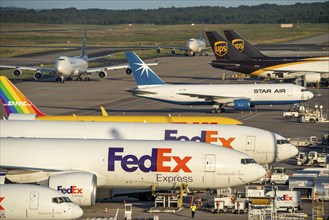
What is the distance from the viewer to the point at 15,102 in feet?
209

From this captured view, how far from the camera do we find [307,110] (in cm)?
8500

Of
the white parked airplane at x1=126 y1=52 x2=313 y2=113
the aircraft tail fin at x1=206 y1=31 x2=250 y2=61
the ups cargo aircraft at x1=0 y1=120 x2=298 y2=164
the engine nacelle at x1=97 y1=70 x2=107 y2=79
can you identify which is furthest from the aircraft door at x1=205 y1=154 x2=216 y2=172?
the engine nacelle at x1=97 y1=70 x2=107 y2=79

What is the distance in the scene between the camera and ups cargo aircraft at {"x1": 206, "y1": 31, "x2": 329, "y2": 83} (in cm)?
10919

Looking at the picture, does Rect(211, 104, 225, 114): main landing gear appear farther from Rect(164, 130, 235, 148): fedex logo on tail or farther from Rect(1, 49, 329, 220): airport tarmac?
Rect(164, 130, 235, 148): fedex logo on tail

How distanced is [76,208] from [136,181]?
7648mm

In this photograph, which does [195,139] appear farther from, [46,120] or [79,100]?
[79,100]

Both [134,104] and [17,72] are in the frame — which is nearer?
[134,104]

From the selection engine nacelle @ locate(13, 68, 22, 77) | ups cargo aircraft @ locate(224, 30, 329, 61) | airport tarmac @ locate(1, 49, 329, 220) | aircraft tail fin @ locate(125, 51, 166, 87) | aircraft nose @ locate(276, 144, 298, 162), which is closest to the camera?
airport tarmac @ locate(1, 49, 329, 220)

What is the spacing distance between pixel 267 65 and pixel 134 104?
22.3 m

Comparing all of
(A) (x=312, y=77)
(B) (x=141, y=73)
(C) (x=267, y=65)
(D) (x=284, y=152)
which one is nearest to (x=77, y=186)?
(D) (x=284, y=152)

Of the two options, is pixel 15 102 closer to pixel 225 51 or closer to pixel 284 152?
pixel 284 152

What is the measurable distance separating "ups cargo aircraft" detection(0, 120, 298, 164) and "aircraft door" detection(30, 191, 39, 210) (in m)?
15.2

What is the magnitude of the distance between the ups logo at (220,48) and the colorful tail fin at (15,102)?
48826mm

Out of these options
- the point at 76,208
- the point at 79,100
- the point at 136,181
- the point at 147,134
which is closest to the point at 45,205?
the point at 76,208
